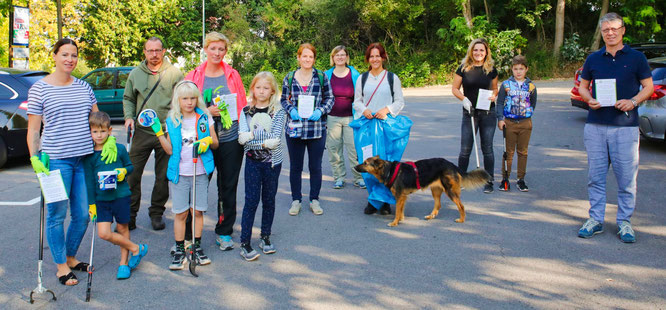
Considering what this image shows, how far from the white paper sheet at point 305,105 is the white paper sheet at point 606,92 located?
9.31ft

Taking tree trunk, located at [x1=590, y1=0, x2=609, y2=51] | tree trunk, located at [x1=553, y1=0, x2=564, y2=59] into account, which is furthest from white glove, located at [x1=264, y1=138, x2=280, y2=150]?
tree trunk, located at [x1=553, y1=0, x2=564, y2=59]

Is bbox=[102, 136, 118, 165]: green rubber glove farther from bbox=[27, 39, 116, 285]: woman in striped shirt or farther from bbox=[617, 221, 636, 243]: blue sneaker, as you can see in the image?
bbox=[617, 221, 636, 243]: blue sneaker

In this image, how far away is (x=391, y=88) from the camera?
604 cm

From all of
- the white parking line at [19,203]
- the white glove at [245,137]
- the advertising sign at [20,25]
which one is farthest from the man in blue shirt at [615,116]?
the advertising sign at [20,25]

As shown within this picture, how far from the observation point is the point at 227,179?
4793 mm

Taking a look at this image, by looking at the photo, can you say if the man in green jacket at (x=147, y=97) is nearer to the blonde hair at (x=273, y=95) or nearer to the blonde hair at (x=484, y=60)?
the blonde hair at (x=273, y=95)

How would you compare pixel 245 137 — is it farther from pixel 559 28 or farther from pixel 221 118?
pixel 559 28

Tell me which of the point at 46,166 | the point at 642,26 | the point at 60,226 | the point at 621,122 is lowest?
the point at 60,226

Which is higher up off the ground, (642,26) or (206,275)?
(642,26)

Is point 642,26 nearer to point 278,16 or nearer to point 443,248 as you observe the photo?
point 278,16

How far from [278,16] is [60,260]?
2897cm

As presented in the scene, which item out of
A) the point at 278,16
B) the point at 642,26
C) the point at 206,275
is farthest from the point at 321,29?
the point at 206,275

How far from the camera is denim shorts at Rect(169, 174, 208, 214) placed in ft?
14.2

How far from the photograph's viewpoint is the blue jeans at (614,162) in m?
4.82
